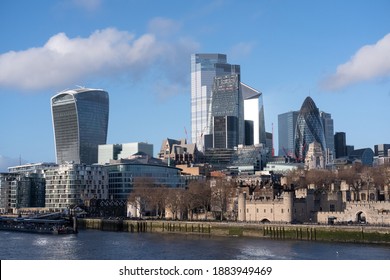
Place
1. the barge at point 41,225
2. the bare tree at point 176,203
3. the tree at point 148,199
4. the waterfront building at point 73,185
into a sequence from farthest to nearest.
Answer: the waterfront building at point 73,185 < the tree at point 148,199 < the bare tree at point 176,203 < the barge at point 41,225

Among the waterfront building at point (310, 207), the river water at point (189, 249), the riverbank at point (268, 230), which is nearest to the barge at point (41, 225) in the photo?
the riverbank at point (268, 230)

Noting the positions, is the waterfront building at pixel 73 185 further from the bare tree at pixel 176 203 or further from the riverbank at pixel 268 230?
the riverbank at pixel 268 230

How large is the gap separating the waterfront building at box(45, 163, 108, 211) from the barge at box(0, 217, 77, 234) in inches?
1658

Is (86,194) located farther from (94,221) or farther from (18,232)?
(18,232)

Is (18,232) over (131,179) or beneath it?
beneath

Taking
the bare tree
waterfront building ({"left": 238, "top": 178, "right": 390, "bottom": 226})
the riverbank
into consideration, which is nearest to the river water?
the riverbank

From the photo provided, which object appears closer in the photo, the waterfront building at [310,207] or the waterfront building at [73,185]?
the waterfront building at [310,207]

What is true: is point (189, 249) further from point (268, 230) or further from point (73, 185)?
point (73, 185)

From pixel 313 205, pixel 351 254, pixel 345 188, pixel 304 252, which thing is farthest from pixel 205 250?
pixel 345 188

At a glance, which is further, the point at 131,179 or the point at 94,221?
the point at 131,179

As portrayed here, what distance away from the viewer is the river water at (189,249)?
7188cm

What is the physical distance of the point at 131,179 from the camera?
196 m

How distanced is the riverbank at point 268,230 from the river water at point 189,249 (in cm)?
325
